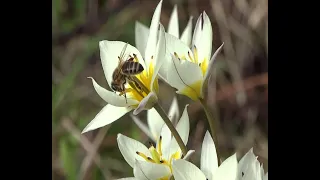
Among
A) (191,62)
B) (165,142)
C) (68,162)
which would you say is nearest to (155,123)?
(165,142)

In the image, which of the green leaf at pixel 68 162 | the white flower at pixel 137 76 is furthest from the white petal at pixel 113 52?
the green leaf at pixel 68 162

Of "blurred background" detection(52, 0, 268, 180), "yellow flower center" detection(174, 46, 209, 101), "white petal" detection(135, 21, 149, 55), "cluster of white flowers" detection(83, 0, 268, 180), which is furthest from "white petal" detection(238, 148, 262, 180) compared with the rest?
"blurred background" detection(52, 0, 268, 180)

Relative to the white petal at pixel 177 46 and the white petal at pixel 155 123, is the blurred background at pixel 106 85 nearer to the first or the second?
the white petal at pixel 155 123

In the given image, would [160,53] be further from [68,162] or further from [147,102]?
[68,162]

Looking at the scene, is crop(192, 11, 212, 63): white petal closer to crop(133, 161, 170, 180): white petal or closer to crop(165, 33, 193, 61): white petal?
crop(165, 33, 193, 61): white petal

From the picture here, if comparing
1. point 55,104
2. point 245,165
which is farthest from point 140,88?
point 55,104
